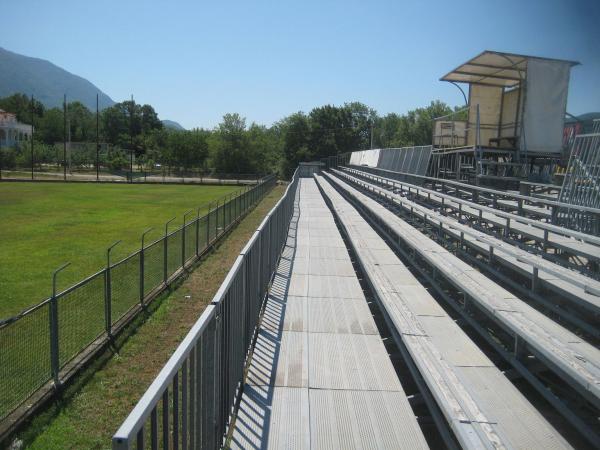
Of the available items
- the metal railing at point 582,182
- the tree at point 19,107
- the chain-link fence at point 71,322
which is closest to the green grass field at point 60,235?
the chain-link fence at point 71,322

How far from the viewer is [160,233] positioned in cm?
1972

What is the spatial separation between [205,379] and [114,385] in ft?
13.5

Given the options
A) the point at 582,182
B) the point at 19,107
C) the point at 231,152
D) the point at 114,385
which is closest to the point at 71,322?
the point at 114,385

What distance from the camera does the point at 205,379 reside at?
3045 mm

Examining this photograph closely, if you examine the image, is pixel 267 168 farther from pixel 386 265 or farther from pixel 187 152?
pixel 386 265

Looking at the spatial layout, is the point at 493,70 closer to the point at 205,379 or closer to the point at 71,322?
the point at 71,322

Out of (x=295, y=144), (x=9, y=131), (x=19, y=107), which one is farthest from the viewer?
(x=19, y=107)

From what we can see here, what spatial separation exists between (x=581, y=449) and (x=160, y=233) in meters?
18.0

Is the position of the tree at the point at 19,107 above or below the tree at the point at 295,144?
above

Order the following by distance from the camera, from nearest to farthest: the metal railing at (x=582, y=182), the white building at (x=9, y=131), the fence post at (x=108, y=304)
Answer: the metal railing at (x=582, y=182) → the fence post at (x=108, y=304) → the white building at (x=9, y=131)

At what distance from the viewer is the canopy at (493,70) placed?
38.8 ft

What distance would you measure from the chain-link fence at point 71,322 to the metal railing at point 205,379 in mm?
2599

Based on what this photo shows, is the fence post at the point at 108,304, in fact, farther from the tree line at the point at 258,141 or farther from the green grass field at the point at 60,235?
the tree line at the point at 258,141

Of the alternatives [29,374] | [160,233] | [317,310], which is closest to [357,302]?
[317,310]
